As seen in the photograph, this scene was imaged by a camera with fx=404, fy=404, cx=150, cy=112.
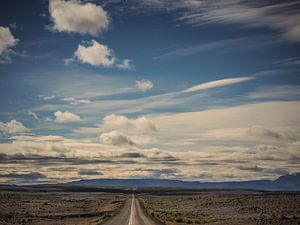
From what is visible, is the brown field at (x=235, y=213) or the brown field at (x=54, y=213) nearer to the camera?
the brown field at (x=235, y=213)

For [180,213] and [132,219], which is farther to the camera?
[180,213]

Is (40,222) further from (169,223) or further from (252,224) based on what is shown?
(252,224)

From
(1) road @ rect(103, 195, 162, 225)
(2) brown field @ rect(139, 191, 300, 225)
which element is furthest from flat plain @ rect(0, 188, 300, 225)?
(1) road @ rect(103, 195, 162, 225)

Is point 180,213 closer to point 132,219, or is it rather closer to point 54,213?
point 132,219

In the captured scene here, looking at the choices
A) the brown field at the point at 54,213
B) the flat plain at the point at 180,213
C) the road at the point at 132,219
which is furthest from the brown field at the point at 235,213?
the brown field at the point at 54,213

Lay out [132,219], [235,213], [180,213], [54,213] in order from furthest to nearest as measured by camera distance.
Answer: [54,213], [180,213], [235,213], [132,219]

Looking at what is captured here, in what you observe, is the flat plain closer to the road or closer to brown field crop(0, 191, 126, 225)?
brown field crop(0, 191, 126, 225)

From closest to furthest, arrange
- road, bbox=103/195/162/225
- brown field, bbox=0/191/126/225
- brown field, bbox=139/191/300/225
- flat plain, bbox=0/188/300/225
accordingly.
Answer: brown field, bbox=139/191/300/225, road, bbox=103/195/162/225, flat plain, bbox=0/188/300/225, brown field, bbox=0/191/126/225

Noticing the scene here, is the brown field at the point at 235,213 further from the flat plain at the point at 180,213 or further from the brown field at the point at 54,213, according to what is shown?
the brown field at the point at 54,213

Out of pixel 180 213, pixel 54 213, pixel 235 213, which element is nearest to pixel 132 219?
pixel 180 213

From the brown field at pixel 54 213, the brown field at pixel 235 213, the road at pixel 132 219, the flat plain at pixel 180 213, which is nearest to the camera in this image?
the brown field at pixel 235 213

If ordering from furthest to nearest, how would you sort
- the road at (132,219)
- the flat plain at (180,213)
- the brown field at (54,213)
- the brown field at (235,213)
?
the brown field at (54,213), the flat plain at (180,213), the road at (132,219), the brown field at (235,213)

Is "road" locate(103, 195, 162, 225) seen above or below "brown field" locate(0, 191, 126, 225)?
above

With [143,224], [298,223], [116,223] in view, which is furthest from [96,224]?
[298,223]
